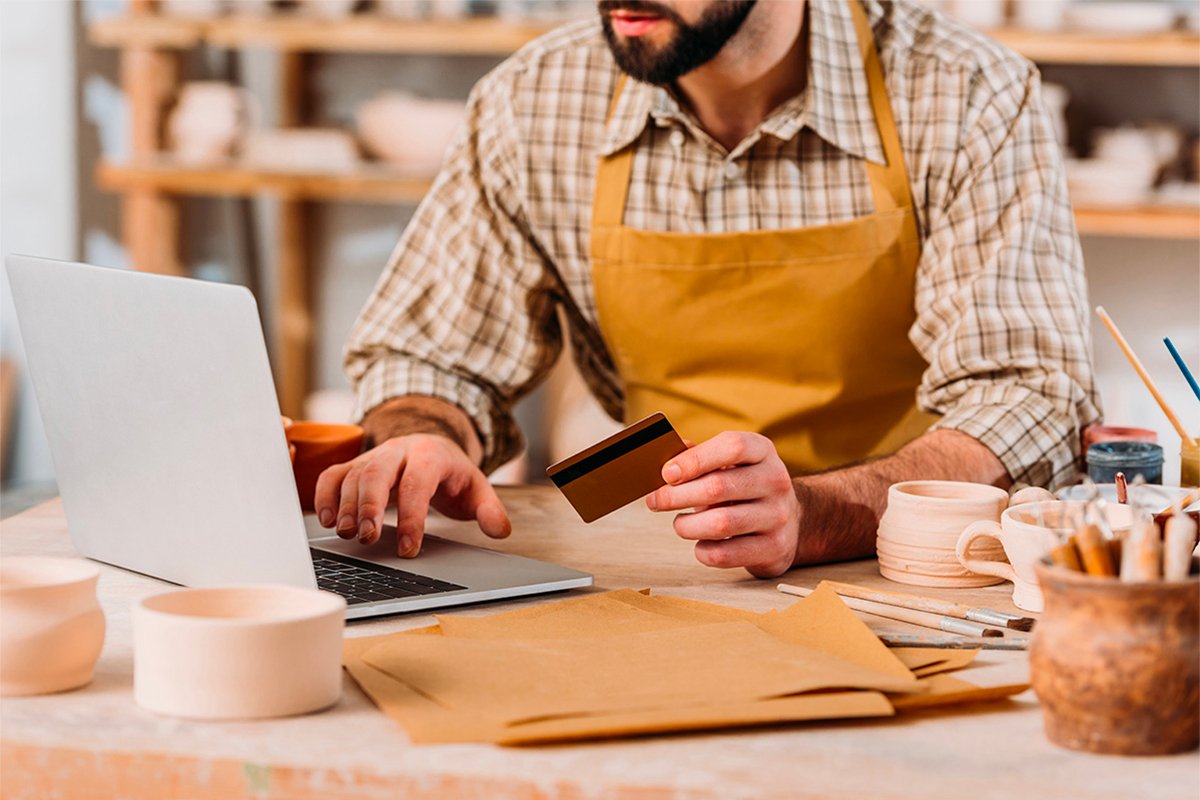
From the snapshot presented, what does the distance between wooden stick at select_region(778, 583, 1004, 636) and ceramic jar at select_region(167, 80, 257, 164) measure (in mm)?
2503

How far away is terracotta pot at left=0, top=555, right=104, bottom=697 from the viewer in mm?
880

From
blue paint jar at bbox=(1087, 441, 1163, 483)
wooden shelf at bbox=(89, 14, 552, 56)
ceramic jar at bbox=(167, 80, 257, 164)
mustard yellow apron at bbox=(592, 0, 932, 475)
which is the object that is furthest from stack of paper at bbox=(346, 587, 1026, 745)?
ceramic jar at bbox=(167, 80, 257, 164)

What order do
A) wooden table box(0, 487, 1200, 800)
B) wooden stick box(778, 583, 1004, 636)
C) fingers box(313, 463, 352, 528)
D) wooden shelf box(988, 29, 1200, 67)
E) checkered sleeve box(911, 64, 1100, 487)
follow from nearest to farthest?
wooden table box(0, 487, 1200, 800) → wooden stick box(778, 583, 1004, 636) → fingers box(313, 463, 352, 528) → checkered sleeve box(911, 64, 1100, 487) → wooden shelf box(988, 29, 1200, 67)

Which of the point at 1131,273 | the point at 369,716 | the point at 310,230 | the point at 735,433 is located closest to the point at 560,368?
the point at 310,230

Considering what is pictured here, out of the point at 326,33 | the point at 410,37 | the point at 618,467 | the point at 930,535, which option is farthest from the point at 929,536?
the point at 326,33

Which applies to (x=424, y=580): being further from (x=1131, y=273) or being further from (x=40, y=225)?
(x=40, y=225)

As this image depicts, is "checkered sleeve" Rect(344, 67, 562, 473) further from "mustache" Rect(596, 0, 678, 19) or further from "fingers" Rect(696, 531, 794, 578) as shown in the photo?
"fingers" Rect(696, 531, 794, 578)

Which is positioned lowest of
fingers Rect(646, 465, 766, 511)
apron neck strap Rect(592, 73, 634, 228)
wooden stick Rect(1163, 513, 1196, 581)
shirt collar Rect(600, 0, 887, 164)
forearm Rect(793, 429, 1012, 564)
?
forearm Rect(793, 429, 1012, 564)

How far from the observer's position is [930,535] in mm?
1201

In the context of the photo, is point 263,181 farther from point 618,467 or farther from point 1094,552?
point 1094,552

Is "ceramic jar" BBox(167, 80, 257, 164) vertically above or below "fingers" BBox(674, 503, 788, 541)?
above

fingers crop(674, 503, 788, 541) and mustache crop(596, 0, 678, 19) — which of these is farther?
mustache crop(596, 0, 678, 19)

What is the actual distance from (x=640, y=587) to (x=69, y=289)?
1.57 ft

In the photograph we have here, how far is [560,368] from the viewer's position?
3260 millimetres
